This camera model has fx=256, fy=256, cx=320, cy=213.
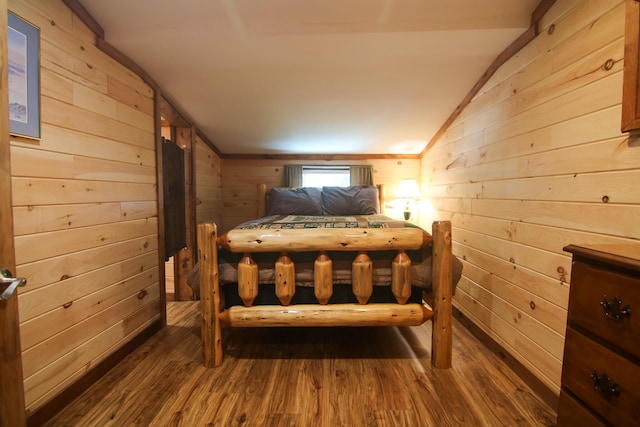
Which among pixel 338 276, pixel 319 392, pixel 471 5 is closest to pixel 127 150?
pixel 338 276

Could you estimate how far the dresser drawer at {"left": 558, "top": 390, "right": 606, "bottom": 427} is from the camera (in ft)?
2.37

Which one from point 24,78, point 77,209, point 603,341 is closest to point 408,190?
point 603,341

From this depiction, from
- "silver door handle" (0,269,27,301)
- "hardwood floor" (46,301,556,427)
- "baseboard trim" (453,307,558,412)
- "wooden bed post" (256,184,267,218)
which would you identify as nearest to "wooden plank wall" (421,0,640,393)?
"baseboard trim" (453,307,558,412)

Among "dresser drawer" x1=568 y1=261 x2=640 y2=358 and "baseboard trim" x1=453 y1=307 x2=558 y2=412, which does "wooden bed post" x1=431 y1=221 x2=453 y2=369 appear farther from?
"dresser drawer" x1=568 y1=261 x2=640 y2=358

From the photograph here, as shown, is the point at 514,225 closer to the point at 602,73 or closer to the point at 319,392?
the point at 602,73

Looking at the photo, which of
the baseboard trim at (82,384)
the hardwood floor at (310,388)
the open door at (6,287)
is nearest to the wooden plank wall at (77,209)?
the baseboard trim at (82,384)

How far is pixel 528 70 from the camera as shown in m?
1.40

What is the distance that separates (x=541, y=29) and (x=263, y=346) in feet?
7.93

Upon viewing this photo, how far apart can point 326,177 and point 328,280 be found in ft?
7.51

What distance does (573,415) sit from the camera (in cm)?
77

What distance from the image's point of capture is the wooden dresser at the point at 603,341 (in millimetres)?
627

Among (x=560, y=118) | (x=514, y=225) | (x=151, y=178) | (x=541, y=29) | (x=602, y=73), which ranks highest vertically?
(x=541, y=29)

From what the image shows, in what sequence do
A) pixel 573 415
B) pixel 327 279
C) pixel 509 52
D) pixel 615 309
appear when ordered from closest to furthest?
pixel 615 309, pixel 573 415, pixel 327 279, pixel 509 52

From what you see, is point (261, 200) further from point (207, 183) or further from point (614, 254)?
point (614, 254)
